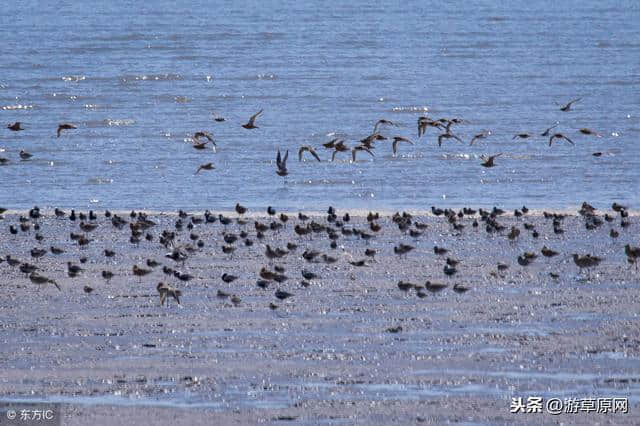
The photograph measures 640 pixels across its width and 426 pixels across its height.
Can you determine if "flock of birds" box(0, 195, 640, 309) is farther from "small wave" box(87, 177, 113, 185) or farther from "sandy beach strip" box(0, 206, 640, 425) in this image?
"small wave" box(87, 177, 113, 185)

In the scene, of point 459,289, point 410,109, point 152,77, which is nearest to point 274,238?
point 459,289

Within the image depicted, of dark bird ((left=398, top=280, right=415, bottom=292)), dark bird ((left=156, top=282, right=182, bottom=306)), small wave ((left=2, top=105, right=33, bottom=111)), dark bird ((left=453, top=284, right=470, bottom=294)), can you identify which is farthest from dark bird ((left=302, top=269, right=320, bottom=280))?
small wave ((left=2, top=105, right=33, bottom=111))

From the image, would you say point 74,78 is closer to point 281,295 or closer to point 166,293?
point 166,293

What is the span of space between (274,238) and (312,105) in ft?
106

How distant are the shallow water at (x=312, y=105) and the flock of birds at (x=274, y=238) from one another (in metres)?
3.91

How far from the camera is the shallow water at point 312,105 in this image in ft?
109

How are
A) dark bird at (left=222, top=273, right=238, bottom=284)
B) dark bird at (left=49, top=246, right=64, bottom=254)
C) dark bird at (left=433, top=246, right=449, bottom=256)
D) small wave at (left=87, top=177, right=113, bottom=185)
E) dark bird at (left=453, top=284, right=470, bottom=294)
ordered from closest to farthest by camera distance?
dark bird at (left=453, top=284, right=470, bottom=294) → dark bird at (left=222, top=273, right=238, bottom=284) → dark bird at (left=433, top=246, right=449, bottom=256) → dark bird at (left=49, top=246, right=64, bottom=254) → small wave at (left=87, top=177, right=113, bottom=185)

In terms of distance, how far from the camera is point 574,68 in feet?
250

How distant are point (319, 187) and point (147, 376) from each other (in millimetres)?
18723

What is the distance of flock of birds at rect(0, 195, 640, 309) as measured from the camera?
65.4 feet

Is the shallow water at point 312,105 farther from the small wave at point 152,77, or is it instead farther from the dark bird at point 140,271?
the dark bird at point 140,271

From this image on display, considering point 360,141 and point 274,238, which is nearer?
point 274,238

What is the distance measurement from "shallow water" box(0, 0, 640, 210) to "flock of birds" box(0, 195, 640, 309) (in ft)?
12.8

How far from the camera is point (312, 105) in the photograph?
56.0m
